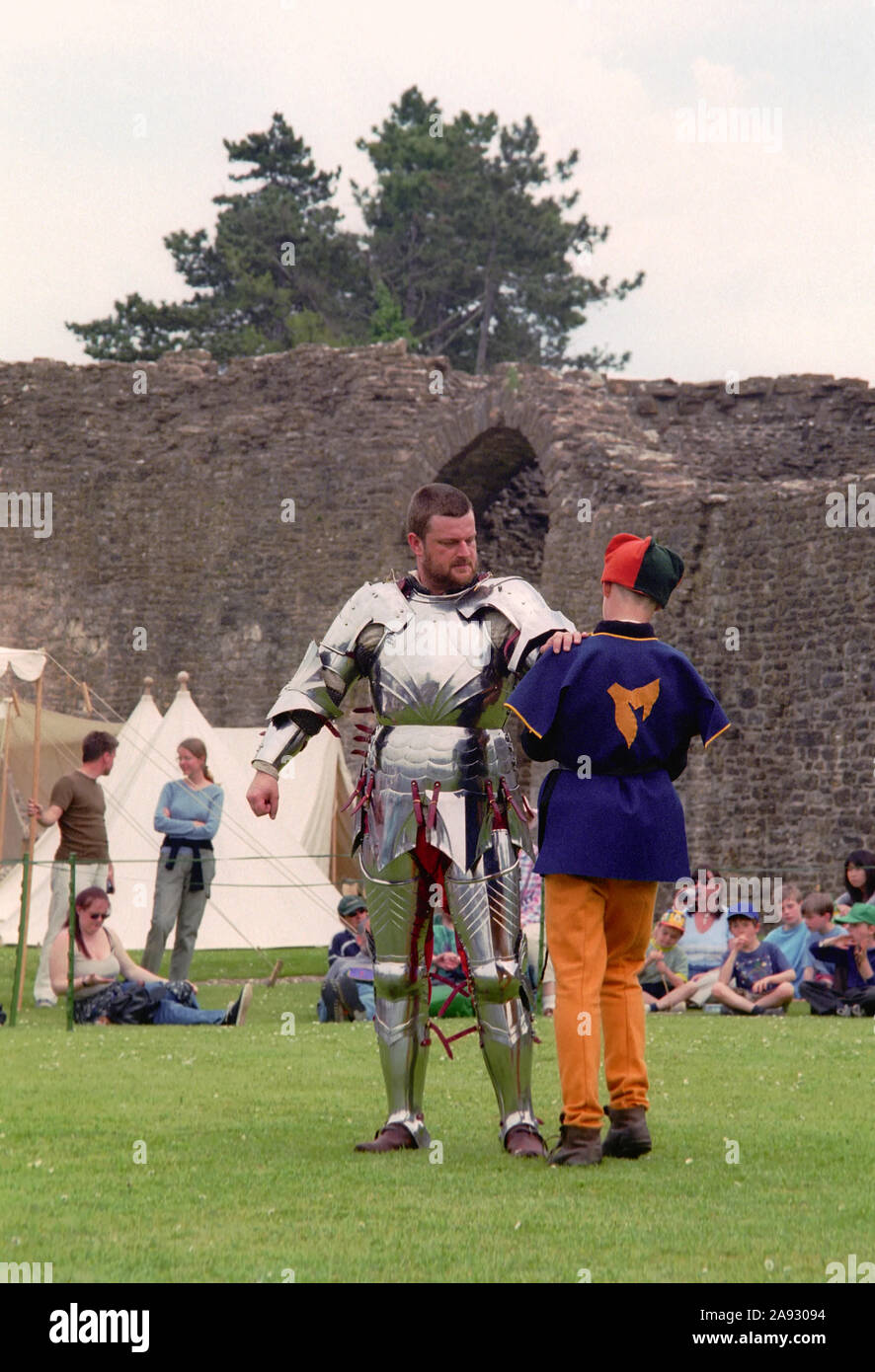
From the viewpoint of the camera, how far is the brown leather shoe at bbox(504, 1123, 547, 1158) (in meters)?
5.55

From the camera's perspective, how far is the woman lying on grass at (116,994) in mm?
10227

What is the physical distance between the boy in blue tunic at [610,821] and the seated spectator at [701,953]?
223 inches

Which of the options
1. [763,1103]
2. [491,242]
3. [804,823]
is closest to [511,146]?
[491,242]

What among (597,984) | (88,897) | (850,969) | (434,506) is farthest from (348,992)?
(597,984)

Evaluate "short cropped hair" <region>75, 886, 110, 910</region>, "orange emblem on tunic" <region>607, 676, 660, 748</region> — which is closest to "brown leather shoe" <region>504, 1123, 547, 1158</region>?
"orange emblem on tunic" <region>607, 676, 660, 748</region>

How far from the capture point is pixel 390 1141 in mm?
5652

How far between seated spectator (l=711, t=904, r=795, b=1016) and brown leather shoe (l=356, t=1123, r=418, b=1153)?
17.7ft

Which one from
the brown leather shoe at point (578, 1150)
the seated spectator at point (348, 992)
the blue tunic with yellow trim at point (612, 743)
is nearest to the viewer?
the brown leather shoe at point (578, 1150)

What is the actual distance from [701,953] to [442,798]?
22.8 ft

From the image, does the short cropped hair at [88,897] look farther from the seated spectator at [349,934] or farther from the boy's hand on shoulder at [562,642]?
the boy's hand on shoulder at [562,642]

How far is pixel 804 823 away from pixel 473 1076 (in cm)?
1041

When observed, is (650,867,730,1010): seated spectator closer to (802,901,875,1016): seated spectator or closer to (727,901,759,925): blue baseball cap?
(727,901,759,925): blue baseball cap

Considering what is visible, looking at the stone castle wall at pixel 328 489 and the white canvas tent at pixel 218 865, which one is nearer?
the white canvas tent at pixel 218 865

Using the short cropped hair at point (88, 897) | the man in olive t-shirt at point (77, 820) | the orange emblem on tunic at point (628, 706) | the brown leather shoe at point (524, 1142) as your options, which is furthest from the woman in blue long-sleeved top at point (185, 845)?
the orange emblem on tunic at point (628, 706)
